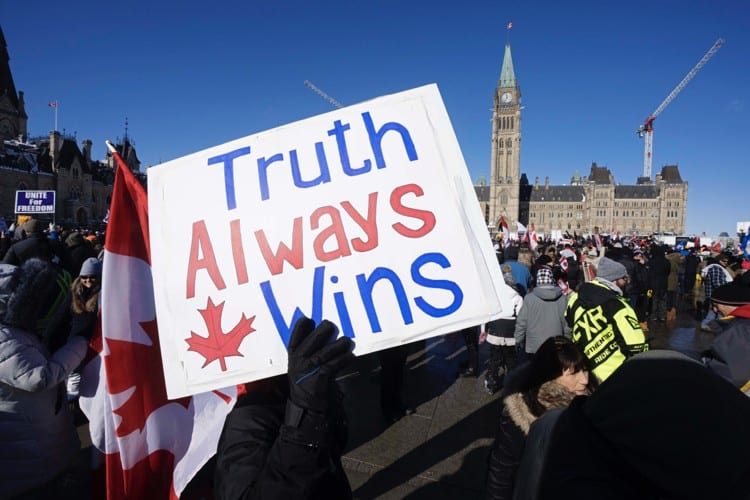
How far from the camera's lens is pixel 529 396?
2043mm

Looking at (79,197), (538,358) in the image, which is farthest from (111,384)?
(79,197)

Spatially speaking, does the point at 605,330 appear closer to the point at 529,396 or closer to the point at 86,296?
the point at 529,396

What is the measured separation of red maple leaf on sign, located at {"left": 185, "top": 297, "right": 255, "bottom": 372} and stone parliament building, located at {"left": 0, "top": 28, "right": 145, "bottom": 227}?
135 feet

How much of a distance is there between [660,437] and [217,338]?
1296 mm

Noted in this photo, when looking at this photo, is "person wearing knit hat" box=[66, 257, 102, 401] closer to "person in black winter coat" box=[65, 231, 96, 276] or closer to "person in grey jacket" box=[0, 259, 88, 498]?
"person in grey jacket" box=[0, 259, 88, 498]

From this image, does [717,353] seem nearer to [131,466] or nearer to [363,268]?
[363,268]

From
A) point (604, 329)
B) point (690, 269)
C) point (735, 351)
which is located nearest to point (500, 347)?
point (604, 329)

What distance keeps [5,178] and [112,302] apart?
1789 inches

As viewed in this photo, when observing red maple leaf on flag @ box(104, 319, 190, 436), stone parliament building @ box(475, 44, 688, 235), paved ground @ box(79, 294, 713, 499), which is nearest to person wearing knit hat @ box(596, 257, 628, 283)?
paved ground @ box(79, 294, 713, 499)

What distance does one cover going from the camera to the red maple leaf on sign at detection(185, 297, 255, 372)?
1.44m

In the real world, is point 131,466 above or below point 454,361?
above

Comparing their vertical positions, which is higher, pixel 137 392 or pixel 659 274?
pixel 659 274

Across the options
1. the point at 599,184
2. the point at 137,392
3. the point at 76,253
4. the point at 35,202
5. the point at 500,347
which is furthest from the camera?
the point at 599,184

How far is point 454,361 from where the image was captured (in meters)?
6.51
